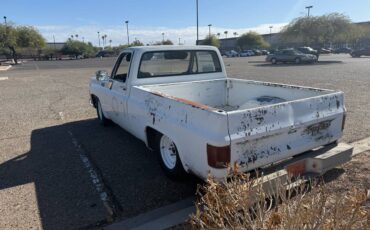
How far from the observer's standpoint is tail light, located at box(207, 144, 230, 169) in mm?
Result: 2785

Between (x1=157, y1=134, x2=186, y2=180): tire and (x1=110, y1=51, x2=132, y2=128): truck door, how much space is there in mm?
1173

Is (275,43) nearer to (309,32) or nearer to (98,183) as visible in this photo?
(309,32)

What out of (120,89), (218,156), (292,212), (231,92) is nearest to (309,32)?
(231,92)

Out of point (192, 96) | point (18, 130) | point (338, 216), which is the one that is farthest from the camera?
point (18, 130)

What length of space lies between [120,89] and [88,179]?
1.66 m

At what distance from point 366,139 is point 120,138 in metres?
4.61

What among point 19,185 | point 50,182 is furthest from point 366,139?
point 19,185

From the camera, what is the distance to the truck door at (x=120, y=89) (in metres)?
4.94

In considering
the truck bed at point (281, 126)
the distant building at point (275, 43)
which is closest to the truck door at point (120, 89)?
the truck bed at point (281, 126)

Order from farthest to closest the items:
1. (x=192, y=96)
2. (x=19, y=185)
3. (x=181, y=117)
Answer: (x=192, y=96) → (x=19, y=185) → (x=181, y=117)

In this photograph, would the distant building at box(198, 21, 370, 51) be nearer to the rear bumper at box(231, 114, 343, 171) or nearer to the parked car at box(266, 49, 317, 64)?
the parked car at box(266, 49, 317, 64)

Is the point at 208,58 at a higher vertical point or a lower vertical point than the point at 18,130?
higher

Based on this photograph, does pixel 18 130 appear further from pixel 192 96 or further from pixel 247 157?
pixel 247 157

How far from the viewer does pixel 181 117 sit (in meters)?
3.25
